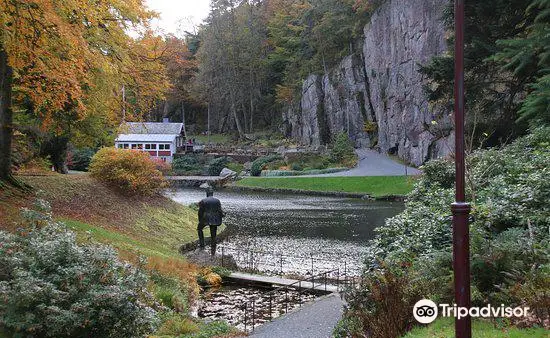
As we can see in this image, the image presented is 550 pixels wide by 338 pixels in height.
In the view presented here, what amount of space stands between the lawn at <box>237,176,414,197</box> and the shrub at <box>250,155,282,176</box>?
475 cm

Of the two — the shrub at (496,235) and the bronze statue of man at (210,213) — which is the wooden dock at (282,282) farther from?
the shrub at (496,235)

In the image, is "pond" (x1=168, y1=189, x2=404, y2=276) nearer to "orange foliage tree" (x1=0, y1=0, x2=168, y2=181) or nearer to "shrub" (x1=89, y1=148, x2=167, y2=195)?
"shrub" (x1=89, y1=148, x2=167, y2=195)

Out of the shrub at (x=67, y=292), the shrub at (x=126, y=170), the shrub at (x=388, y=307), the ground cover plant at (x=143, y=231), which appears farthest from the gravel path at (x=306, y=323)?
the shrub at (x=126, y=170)

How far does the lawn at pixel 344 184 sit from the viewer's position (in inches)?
1612

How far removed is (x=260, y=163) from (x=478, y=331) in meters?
52.3

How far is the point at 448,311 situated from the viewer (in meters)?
6.38

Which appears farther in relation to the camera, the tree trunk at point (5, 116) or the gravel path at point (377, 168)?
the gravel path at point (377, 168)

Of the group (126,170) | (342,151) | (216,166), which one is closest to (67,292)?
(126,170)

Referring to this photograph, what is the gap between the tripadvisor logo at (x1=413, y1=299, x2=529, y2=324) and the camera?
563cm

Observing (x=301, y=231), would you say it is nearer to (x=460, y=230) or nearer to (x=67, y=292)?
(x=67, y=292)

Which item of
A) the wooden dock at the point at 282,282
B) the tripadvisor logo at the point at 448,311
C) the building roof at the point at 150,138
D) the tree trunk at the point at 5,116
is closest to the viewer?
the tripadvisor logo at the point at 448,311

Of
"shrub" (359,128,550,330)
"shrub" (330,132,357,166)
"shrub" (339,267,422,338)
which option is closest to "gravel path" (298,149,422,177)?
"shrub" (330,132,357,166)

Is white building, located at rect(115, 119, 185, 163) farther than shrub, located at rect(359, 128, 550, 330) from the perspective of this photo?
Yes

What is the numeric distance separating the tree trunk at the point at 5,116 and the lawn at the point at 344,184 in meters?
29.5
